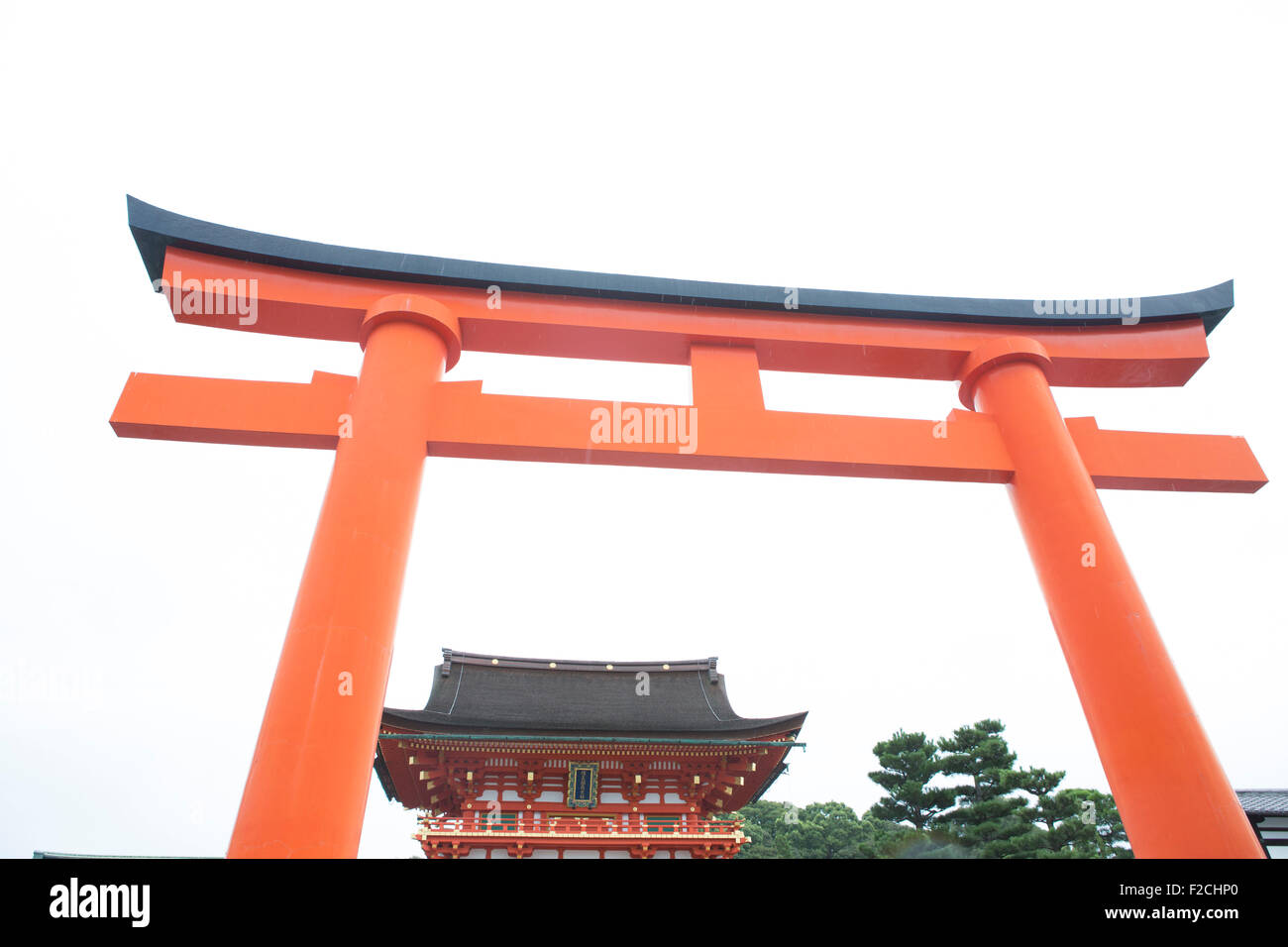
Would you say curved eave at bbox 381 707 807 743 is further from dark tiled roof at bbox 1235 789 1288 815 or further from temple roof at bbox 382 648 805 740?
dark tiled roof at bbox 1235 789 1288 815

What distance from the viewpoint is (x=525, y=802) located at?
36.6ft

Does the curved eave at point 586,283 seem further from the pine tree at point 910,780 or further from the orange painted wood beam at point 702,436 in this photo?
the pine tree at point 910,780

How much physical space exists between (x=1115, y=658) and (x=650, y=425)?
3.15m

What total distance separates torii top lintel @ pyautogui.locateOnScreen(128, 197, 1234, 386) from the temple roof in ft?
24.4

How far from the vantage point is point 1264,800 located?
13.1 m

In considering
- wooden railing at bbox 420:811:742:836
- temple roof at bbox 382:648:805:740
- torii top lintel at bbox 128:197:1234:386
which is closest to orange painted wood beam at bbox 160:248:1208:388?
torii top lintel at bbox 128:197:1234:386

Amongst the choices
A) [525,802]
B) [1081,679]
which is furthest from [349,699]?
[525,802]

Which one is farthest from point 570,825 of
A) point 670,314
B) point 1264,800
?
point 1264,800

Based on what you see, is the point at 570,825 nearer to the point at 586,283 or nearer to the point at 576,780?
the point at 576,780

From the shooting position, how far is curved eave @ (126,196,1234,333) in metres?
4.96

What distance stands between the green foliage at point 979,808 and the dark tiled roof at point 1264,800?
181 inches

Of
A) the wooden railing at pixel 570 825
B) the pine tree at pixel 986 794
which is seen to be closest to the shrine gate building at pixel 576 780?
the wooden railing at pixel 570 825
